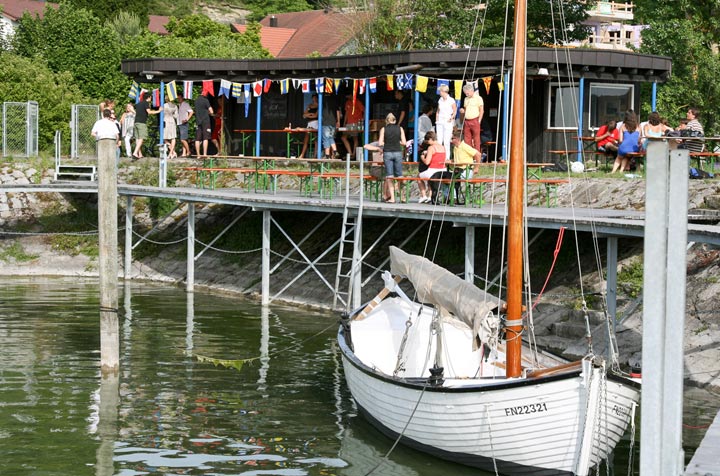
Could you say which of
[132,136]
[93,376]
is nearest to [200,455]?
[93,376]

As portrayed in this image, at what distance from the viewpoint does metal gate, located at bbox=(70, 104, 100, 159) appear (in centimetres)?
3678

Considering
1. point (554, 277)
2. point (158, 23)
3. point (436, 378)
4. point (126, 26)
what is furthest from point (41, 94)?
point (158, 23)

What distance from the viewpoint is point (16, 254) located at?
33.1m

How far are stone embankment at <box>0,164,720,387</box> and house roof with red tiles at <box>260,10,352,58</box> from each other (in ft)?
95.7

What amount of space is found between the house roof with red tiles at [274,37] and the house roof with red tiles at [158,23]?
5683 mm

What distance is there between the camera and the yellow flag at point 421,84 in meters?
29.5

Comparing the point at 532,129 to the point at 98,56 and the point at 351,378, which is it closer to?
the point at 351,378

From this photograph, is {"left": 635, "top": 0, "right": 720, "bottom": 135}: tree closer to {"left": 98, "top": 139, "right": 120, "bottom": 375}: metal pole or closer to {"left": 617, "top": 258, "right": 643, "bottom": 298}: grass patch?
{"left": 617, "top": 258, "right": 643, "bottom": 298}: grass patch

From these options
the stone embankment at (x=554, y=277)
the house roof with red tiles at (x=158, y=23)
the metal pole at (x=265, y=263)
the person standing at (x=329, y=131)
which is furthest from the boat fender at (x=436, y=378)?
the house roof with red tiles at (x=158, y=23)

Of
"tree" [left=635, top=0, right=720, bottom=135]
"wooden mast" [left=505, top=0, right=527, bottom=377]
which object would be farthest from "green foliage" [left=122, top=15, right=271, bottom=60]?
"wooden mast" [left=505, top=0, right=527, bottom=377]

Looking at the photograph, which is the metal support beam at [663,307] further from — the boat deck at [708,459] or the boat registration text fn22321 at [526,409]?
the boat registration text fn22321 at [526,409]

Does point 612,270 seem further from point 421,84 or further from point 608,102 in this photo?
point 608,102

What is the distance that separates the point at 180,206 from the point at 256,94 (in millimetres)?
3790

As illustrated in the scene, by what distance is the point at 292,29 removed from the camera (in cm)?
8194
